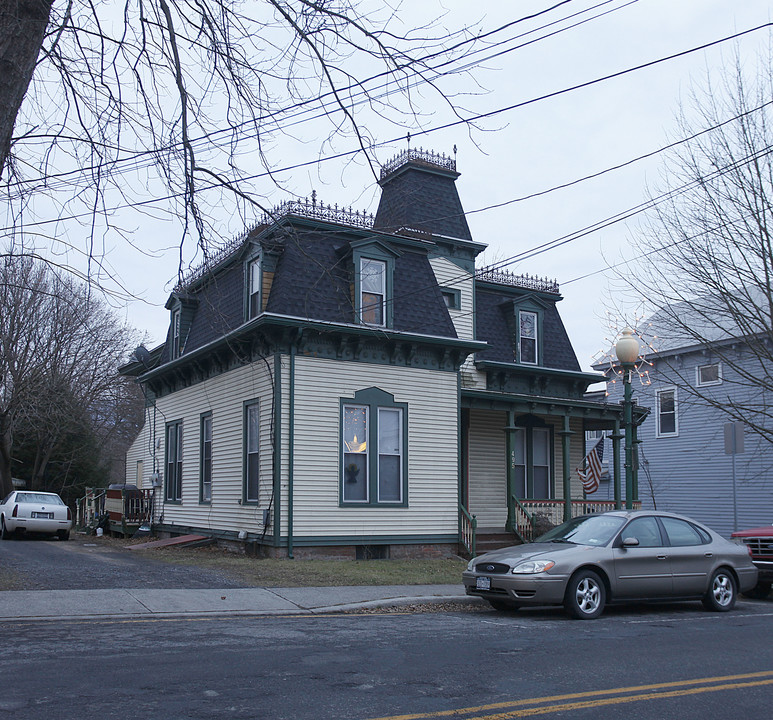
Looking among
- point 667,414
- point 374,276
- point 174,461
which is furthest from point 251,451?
point 667,414

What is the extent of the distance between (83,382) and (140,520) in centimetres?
1576

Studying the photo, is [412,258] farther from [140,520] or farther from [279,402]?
[140,520]

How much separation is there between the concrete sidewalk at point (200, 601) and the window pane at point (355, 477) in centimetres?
536

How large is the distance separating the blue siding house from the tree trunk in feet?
81.0

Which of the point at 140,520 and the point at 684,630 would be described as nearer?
the point at 684,630

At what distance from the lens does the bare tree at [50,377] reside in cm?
3519

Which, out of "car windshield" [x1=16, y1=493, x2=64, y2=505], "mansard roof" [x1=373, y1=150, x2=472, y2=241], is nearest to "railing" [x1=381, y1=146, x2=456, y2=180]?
"mansard roof" [x1=373, y1=150, x2=472, y2=241]

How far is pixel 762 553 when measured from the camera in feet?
47.6

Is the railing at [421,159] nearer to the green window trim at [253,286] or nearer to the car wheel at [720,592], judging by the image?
the green window trim at [253,286]

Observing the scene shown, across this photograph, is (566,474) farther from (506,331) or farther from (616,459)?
(506,331)

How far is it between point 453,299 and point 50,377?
21908 millimetres

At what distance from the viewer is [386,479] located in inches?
761

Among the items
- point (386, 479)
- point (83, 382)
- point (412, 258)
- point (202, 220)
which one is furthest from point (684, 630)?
point (83, 382)

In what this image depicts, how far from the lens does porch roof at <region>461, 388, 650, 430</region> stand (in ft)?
69.4
